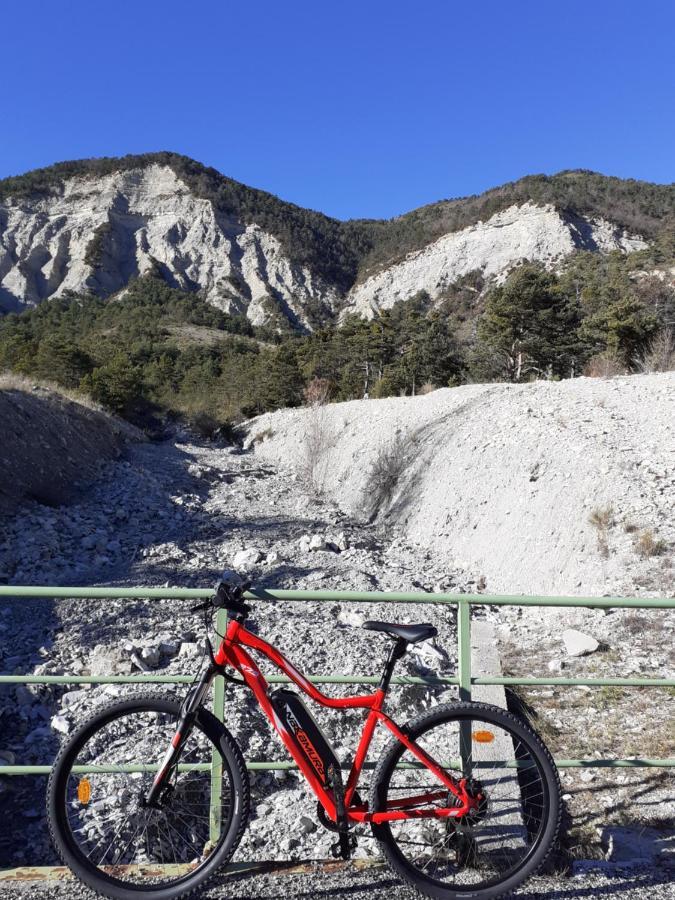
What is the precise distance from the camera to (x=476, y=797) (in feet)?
7.73

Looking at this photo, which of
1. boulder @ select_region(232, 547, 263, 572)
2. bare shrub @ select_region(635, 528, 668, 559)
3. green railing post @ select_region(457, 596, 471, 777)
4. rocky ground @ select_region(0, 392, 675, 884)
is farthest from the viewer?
boulder @ select_region(232, 547, 263, 572)

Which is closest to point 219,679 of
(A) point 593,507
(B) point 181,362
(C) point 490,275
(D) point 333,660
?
(D) point 333,660

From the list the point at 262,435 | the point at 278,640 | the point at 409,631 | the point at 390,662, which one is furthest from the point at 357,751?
the point at 262,435

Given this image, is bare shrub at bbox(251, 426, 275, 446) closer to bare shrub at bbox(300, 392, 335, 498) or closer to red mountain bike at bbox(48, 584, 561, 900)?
bare shrub at bbox(300, 392, 335, 498)

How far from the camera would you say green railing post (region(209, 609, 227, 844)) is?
2.31m

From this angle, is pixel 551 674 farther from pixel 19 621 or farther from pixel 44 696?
pixel 19 621

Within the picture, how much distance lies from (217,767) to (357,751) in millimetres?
588

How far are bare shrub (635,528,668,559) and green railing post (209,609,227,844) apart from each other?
7471 millimetres

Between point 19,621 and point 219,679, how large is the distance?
253 inches

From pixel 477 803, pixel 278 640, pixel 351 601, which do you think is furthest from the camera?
pixel 278 640

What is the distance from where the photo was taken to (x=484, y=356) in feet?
115

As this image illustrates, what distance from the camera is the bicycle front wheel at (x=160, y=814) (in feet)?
7.04

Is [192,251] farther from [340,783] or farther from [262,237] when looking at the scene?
[340,783]

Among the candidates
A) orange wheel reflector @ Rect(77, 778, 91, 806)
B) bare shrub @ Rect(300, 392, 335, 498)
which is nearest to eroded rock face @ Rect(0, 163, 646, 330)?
bare shrub @ Rect(300, 392, 335, 498)
